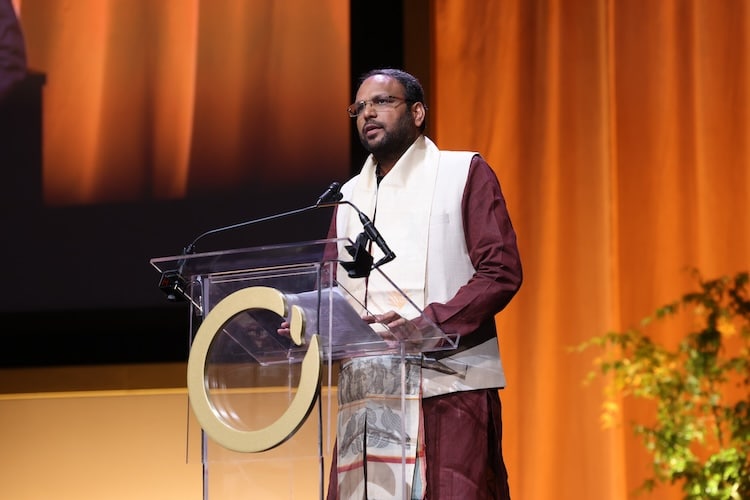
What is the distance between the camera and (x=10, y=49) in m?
3.77

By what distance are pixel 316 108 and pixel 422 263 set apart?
1.38m

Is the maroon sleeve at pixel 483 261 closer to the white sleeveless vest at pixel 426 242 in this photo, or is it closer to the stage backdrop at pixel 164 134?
the white sleeveless vest at pixel 426 242

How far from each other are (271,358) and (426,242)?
566 mm

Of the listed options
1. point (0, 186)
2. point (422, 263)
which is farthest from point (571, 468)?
point (0, 186)

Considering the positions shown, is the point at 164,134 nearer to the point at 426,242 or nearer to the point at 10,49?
the point at 10,49

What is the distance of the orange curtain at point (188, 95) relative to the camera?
3.58 m

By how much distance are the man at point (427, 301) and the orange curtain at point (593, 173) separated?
1053 mm

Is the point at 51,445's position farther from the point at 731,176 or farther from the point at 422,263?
the point at 731,176

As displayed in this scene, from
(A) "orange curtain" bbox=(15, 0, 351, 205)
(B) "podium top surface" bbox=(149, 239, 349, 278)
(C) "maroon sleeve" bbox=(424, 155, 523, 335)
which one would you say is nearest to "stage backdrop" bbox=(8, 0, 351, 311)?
(A) "orange curtain" bbox=(15, 0, 351, 205)

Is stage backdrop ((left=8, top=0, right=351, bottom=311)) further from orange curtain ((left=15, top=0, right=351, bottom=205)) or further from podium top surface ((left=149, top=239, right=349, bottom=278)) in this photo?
podium top surface ((left=149, top=239, right=349, bottom=278))

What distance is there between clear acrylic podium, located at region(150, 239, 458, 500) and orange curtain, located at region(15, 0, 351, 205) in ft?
5.26

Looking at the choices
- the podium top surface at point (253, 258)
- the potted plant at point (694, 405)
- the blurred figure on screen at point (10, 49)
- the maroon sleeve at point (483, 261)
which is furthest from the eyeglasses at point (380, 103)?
the blurred figure on screen at point (10, 49)

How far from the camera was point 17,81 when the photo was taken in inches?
147

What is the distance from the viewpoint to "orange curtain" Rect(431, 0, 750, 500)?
340cm
